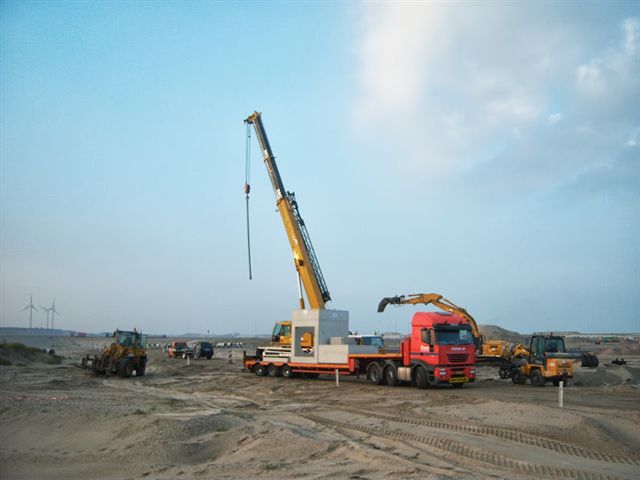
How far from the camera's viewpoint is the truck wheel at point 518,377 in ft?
89.1

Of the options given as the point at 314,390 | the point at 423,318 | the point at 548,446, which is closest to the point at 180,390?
the point at 314,390

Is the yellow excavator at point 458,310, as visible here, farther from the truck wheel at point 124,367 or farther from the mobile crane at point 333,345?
the truck wheel at point 124,367

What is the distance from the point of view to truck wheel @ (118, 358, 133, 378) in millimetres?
30109

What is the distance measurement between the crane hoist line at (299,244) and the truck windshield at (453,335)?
7529 millimetres

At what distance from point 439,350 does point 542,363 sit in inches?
265

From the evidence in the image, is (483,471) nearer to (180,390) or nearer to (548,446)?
(548,446)

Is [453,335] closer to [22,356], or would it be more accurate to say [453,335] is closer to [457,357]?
[457,357]

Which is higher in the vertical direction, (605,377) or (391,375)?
(391,375)


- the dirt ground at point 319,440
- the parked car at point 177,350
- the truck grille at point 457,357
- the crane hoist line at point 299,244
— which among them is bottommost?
the parked car at point 177,350

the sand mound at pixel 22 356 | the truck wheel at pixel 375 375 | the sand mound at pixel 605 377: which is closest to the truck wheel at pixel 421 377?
the truck wheel at pixel 375 375

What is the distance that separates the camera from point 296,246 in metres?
29.9

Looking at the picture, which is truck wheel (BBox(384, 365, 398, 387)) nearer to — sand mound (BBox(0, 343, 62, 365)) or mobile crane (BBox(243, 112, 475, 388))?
mobile crane (BBox(243, 112, 475, 388))

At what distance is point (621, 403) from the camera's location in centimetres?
1847

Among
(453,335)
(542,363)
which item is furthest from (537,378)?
(453,335)
